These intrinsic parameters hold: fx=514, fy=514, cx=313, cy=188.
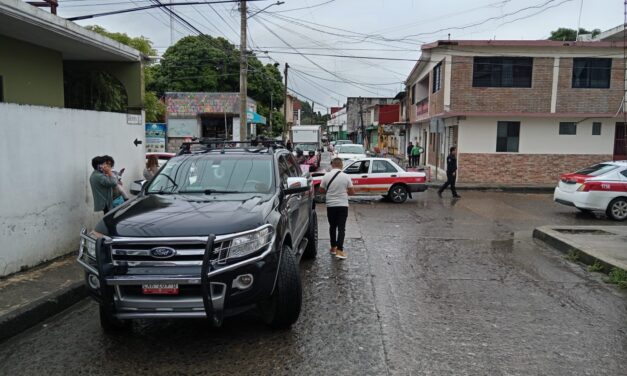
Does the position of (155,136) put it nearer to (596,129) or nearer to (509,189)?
(509,189)

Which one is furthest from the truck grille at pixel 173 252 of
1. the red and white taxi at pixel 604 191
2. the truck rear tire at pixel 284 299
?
the red and white taxi at pixel 604 191

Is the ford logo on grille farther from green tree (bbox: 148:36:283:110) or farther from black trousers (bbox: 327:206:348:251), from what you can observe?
green tree (bbox: 148:36:283:110)

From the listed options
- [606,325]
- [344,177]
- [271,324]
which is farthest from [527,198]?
[271,324]

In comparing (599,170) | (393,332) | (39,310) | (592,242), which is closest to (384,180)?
(599,170)

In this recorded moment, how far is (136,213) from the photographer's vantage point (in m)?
4.92

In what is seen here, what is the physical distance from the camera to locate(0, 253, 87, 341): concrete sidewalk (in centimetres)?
516

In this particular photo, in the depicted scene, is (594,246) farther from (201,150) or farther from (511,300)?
(201,150)

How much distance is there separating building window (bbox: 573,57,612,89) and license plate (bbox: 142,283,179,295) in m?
22.5

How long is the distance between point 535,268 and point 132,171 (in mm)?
7846

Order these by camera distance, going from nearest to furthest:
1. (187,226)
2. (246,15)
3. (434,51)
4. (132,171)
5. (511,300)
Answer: (187,226) → (511,300) → (132,171) → (246,15) → (434,51)

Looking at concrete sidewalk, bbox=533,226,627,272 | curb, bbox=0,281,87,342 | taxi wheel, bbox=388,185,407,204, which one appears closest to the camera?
curb, bbox=0,281,87,342

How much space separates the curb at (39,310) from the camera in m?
5.02

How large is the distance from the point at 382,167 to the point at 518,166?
913 cm

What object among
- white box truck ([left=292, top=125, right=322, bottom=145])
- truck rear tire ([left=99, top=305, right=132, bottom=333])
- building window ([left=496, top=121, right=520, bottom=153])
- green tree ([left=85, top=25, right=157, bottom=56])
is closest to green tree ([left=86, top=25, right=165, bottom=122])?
green tree ([left=85, top=25, right=157, bottom=56])
